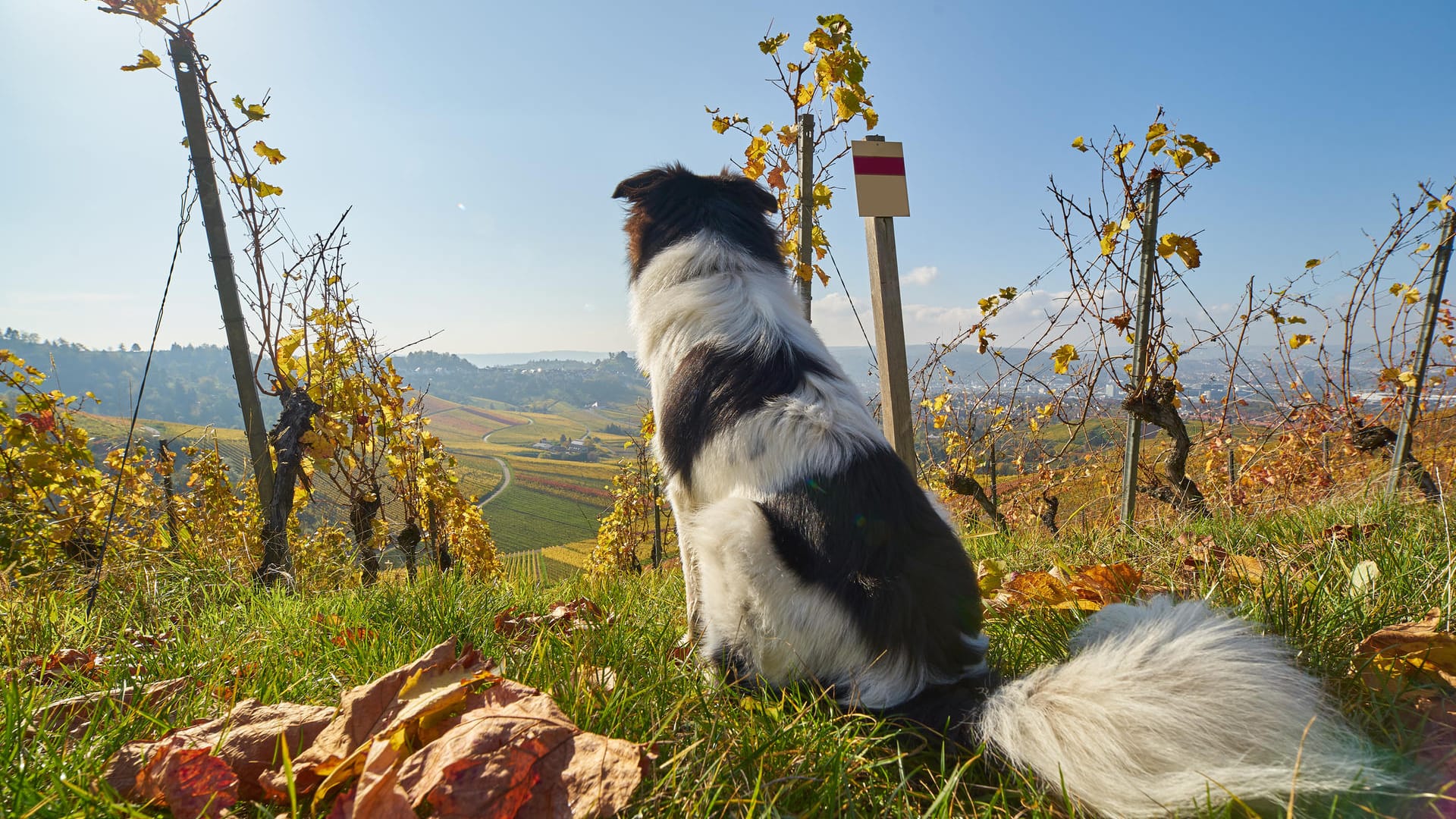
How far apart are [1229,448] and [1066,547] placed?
4575 millimetres

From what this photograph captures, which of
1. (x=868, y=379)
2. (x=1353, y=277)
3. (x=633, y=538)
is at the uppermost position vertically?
(x=1353, y=277)

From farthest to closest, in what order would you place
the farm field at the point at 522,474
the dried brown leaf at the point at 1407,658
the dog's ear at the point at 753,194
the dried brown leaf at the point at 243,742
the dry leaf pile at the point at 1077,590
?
the farm field at the point at 522,474 → the dog's ear at the point at 753,194 → the dry leaf pile at the point at 1077,590 → the dried brown leaf at the point at 1407,658 → the dried brown leaf at the point at 243,742

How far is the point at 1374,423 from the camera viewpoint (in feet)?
19.8

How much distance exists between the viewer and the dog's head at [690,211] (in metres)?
2.96

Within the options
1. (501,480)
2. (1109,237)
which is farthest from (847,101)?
(501,480)

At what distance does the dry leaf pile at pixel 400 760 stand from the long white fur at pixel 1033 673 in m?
0.72

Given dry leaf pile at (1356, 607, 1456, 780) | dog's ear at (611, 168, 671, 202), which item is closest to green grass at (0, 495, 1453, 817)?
dry leaf pile at (1356, 607, 1456, 780)

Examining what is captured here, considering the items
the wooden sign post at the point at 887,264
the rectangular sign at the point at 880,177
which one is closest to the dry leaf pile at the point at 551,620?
the wooden sign post at the point at 887,264

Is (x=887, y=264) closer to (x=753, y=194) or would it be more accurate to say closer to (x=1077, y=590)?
(x=753, y=194)

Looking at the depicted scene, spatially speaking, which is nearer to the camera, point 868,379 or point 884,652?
point 884,652

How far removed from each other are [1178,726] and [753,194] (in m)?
2.74

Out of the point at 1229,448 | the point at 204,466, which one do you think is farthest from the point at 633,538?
the point at 1229,448

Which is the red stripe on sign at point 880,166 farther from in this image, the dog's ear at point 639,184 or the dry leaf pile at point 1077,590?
the dry leaf pile at point 1077,590

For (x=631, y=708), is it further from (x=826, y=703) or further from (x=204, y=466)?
(x=204, y=466)
